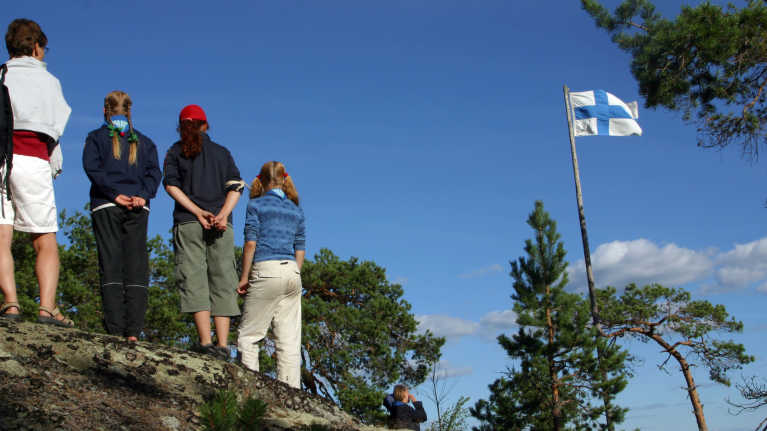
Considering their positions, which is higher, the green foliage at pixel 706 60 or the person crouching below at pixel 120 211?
the green foliage at pixel 706 60

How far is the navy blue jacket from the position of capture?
4305 millimetres

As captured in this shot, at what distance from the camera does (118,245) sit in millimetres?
4320

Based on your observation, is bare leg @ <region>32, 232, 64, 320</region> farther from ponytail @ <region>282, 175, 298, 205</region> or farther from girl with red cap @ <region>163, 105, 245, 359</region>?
ponytail @ <region>282, 175, 298, 205</region>

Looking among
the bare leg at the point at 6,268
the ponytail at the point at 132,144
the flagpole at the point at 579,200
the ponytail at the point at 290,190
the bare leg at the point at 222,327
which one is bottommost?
the bare leg at the point at 222,327

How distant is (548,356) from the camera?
56.6 feet

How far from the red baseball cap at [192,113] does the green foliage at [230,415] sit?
10.3ft

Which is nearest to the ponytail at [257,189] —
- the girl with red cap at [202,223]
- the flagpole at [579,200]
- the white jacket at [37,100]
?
the girl with red cap at [202,223]

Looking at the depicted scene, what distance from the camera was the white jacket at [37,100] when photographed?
13.0ft

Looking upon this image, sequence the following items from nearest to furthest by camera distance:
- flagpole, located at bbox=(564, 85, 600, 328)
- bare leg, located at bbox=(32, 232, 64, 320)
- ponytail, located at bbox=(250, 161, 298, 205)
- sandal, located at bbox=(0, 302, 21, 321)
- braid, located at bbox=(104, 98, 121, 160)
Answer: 1. sandal, located at bbox=(0, 302, 21, 321)
2. bare leg, located at bbox=(32, 232, 64, 320)
3. braid, located at bbox=(104, 98, 121, 160)
4. ponytail, located at bbox=(250, 161, 298, 205)
5. flagpole, located at bbox=(564, 85, 600, 328)

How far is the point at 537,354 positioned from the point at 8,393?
52.2 ft

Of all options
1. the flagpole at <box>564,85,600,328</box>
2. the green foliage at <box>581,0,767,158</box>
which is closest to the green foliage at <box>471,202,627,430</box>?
the flagpole at <box>564,85,600,328</box>

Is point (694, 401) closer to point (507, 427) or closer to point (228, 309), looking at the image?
point (507, 427)

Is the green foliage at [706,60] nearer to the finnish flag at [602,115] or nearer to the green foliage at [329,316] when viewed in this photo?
the finnish flag at [602,115]

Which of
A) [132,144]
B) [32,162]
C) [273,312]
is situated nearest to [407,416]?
[273,312]
